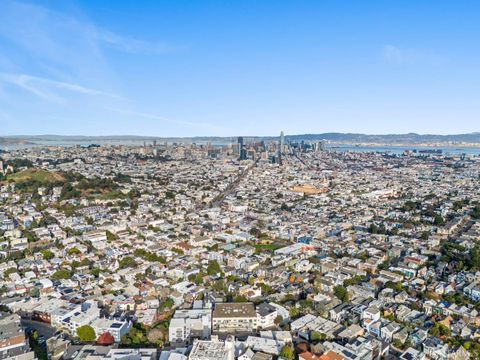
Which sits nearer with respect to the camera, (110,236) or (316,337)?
(316,337)

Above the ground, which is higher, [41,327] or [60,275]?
[60,275]

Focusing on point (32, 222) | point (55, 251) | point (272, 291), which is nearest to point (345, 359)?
point (272, 291)

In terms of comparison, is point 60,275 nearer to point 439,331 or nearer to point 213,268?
point 213,268

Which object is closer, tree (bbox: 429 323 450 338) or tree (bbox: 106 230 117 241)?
tree (bbox: 429 323 450 338)

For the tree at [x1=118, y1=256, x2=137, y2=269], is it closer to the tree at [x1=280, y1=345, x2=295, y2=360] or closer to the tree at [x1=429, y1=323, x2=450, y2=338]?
the tree at [x1=280, y1=345, x2=295, y2=360]

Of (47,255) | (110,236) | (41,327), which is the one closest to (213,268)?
(41,327)

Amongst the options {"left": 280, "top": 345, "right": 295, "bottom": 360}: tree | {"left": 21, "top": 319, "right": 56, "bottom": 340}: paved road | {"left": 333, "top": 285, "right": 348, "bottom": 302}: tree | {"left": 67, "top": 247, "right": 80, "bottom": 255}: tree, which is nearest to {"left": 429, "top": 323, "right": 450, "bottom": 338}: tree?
{"left": 333, "top": 285, "right": 348, "bottom": 302}: tree

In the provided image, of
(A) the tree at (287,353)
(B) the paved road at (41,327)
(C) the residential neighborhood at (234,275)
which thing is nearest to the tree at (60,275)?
(C) the residential neighborhood at (234,275)
